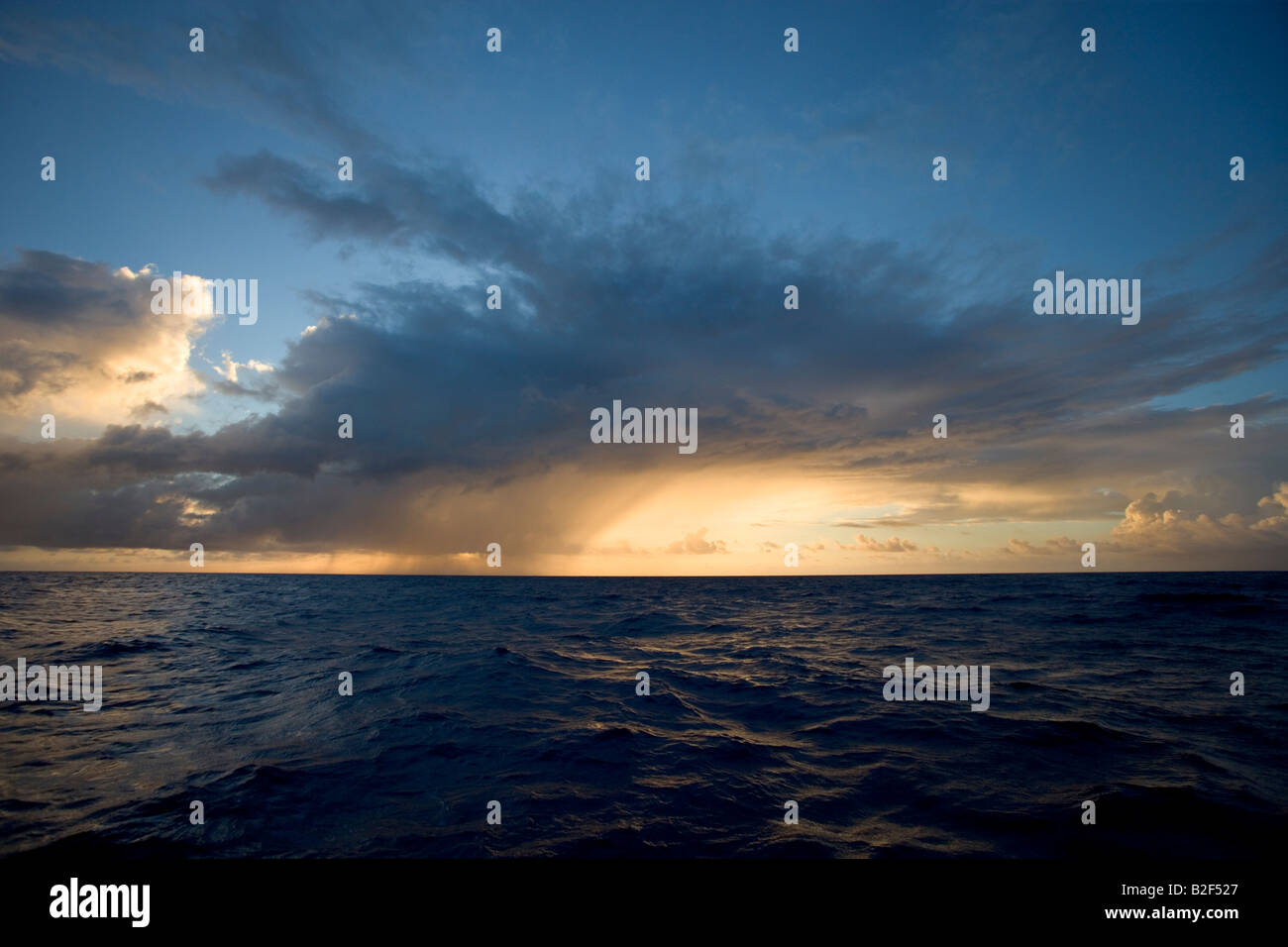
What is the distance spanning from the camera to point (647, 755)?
32.9ft

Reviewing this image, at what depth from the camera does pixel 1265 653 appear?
62.3ft

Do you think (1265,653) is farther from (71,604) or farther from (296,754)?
(71,604)

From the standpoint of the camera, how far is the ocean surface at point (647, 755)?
274 inches
